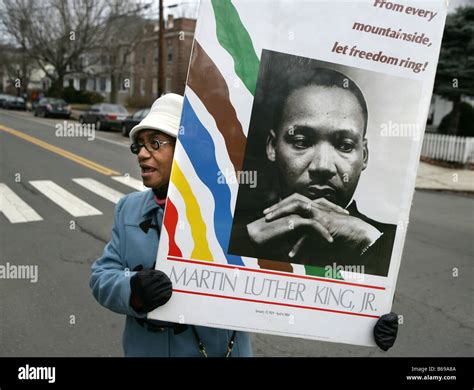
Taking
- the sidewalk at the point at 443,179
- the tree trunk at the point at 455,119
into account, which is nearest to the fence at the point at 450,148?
the sidewalk at the point at 443,179

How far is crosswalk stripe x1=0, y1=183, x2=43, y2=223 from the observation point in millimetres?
7810

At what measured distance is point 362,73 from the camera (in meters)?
1.68

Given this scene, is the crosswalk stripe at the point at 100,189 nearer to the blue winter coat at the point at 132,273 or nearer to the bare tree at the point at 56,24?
the blue winter coat at the point at 132,273

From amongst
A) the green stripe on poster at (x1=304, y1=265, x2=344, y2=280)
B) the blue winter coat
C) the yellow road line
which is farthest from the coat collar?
the yellow road line

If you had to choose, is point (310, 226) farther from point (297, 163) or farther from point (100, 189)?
point (100, 189)

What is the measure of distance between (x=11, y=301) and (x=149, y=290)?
3720 millimetres

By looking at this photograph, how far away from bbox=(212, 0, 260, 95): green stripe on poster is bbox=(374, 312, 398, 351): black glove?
39.8 inches

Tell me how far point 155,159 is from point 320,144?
67 centimetres

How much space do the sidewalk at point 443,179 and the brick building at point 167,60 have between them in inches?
991

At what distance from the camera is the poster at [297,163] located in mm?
1637

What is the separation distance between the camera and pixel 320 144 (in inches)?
67.5

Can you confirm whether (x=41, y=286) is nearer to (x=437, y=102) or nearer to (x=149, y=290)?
(x=149, y=290)

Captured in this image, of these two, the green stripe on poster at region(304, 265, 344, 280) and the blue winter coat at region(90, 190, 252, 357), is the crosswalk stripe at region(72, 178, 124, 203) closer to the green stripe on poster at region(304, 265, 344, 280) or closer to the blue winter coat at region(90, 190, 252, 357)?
the blue winter coat at region(90, 190, 252, 357)

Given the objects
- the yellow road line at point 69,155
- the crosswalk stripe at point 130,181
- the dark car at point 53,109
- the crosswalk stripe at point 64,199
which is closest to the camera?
the crosswalk stripe at point 64,199
